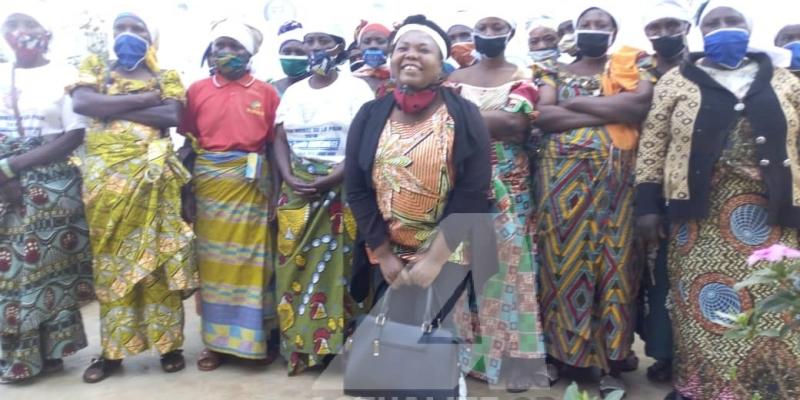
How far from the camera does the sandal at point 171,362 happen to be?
174 inches

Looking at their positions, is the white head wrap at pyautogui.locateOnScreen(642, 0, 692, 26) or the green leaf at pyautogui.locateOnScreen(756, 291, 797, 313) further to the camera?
the white head wrap at pyautogui.locateOnScreen(642, 0, 692, 26)

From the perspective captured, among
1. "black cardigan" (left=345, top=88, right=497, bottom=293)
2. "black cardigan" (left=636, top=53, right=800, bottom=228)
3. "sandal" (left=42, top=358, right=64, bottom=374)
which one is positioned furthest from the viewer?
"sandal" (left=42, top=358, right=64, bottom=374)

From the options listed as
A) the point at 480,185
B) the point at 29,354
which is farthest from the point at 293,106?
the point at 29,354

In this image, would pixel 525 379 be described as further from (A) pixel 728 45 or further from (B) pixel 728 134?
(A) pixel 728 45

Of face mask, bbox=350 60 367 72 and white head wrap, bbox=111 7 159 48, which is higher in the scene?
white head wrap, bbox=111 7 159 48

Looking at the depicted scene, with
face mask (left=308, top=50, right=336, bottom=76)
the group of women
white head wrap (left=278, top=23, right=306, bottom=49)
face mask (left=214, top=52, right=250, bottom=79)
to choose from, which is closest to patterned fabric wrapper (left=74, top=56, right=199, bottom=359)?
the group of women

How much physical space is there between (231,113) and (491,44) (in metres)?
1.45

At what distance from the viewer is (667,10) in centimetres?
376

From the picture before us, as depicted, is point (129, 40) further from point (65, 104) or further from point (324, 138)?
point (324, 138)

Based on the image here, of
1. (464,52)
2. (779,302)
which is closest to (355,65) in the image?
(464,52)

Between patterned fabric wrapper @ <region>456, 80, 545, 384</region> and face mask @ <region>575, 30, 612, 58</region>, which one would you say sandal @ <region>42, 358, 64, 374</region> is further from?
Answer: face mask @ <region>575, 30, 612, 58</region>

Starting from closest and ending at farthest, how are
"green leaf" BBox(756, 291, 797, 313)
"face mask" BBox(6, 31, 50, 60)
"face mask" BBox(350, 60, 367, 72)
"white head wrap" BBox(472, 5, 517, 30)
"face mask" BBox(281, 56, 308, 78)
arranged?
1. "green leaf" BBox(756, 291, 797, 313)
2. "white head wrap" BBox(472, 5, 517, 30)
3. "face mask" BBox(6, 31, 50, 60)
4. "face mask" BBox(281, 56, 308, 78)
5. "face mask" BBox(350, 60, 367, 72)

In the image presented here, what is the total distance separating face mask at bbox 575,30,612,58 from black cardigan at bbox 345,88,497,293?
1.10 metres

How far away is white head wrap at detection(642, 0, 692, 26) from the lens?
376 centimetres
